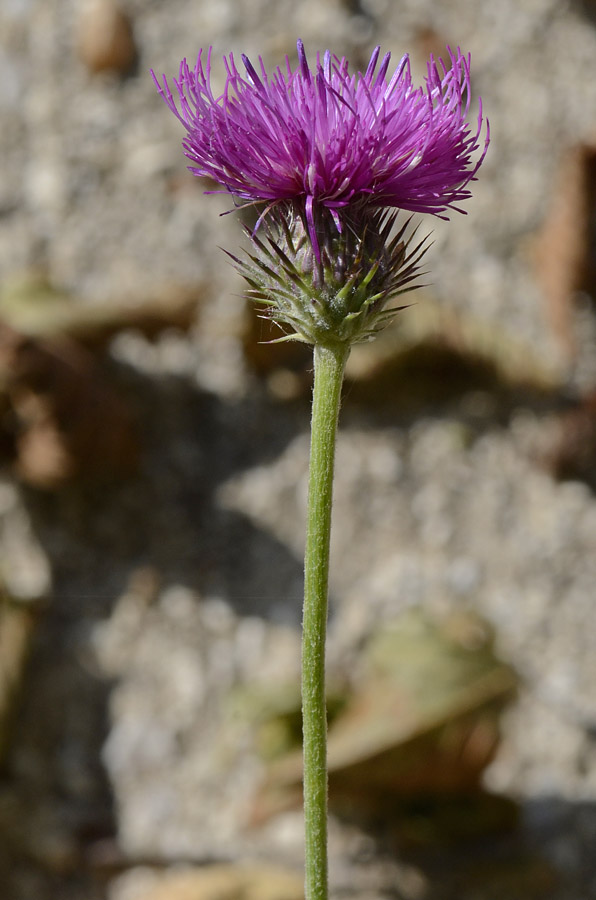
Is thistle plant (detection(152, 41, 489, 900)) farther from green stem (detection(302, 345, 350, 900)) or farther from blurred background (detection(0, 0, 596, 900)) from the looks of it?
blurred background (detection(0, 0, 596, 900))

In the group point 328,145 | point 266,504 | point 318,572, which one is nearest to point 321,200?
point 328,145

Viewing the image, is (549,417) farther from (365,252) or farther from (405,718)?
(365,252)

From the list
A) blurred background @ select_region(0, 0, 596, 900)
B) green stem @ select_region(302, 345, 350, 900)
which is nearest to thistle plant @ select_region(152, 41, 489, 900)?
green stem @ select_region(302, 345, 350, 900)

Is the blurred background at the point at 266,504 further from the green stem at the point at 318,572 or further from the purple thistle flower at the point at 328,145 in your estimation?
the purple thistle flower at the point at 328,145

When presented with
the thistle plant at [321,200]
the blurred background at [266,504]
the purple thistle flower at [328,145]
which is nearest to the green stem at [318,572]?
the thistle plant at [321,200]

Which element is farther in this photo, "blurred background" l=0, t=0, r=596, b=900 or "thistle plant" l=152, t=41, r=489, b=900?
"blurred background" l=0, t=0, r=596, b=900

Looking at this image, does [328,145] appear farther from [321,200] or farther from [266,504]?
[266,504]

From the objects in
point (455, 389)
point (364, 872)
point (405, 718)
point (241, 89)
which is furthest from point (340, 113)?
point (455, 389)
